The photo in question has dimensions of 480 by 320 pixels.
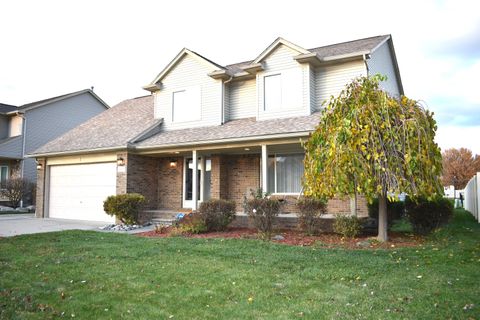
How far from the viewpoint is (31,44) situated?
17578 millimetres

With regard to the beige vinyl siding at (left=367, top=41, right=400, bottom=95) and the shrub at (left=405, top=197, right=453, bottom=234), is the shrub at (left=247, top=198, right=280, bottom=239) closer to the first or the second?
the shrub at (left=405, top=197, right=453, bottom=234)

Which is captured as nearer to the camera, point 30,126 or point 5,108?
point 30,126

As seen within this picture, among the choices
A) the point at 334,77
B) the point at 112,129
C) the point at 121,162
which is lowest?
the point at 121,162

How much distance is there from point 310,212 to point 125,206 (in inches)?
266

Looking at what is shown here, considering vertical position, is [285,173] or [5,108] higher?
[5,108]

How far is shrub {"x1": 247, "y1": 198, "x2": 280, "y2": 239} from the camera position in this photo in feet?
33.9

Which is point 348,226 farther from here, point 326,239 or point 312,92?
point 312,92

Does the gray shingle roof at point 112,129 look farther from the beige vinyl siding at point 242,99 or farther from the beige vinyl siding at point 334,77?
the beige vinyl siding at point 334,77

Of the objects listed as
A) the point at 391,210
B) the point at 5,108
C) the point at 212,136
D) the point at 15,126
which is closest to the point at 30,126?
the point at 15,126

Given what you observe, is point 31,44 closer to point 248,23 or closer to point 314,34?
point 248,23

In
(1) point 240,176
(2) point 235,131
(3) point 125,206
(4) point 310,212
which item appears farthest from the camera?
(1) point 240,176

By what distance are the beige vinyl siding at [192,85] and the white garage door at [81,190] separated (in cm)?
337

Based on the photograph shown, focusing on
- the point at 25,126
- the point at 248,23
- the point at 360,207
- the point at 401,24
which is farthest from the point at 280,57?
the point at 25,126

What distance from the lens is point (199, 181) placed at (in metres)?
15.8
